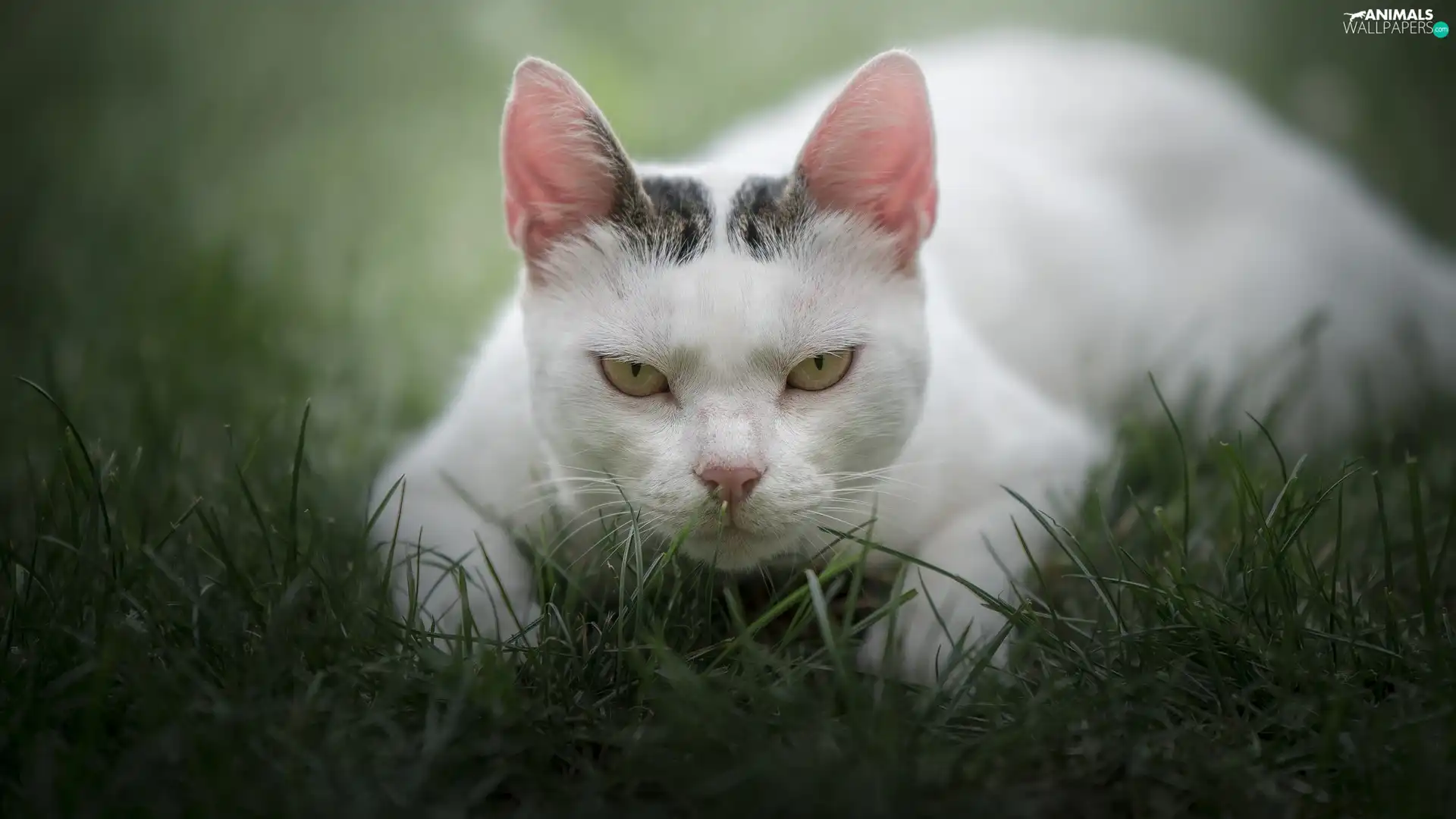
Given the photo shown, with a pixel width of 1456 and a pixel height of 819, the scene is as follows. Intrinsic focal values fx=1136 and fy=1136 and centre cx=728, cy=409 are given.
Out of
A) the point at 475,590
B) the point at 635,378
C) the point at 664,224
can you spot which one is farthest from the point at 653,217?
the point at 475,590

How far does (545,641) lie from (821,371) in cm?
63

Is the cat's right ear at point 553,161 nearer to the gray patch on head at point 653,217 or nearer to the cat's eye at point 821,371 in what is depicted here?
the gray patch on head at point 653,217

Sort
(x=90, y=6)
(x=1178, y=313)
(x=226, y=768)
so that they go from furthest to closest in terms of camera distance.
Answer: (x=90, y=6) < (x=1178, y=313) < (x=226, y=768)

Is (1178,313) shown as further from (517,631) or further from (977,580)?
(517,631)

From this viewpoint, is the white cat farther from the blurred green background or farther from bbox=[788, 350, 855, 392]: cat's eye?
the blurred green background

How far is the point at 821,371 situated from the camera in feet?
6.30

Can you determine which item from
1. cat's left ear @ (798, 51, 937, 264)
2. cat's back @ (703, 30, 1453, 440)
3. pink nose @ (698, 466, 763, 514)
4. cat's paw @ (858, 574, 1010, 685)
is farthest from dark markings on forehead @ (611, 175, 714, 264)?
cat's back @ (703, 30, 1453, 440)

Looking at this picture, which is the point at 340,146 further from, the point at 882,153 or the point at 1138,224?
the point at 882,153

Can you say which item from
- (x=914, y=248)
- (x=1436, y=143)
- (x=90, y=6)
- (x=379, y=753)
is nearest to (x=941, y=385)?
(x=914, y=248)

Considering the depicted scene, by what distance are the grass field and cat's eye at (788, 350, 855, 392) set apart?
329 millimetres

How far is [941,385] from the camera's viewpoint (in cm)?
228

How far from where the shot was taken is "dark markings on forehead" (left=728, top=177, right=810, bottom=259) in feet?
6.50

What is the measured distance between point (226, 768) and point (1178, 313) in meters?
2.81

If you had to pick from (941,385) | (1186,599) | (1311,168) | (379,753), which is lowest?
(379,753)
